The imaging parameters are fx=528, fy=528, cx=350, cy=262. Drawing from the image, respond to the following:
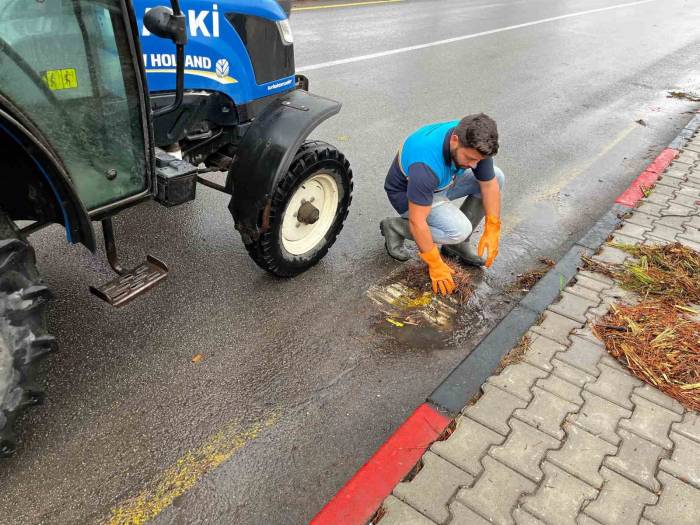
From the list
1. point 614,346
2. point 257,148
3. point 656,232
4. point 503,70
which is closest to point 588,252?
point 656,232

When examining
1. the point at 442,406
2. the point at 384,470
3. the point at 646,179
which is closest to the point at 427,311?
the point at 442,406

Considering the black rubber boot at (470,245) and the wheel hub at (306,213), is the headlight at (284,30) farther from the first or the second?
the black rubber boot at (470,245)

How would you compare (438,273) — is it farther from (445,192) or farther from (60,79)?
(60,79)

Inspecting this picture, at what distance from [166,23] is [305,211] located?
4.54 feet

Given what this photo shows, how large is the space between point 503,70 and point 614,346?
6958 millimetres

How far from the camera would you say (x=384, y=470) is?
7.24ft

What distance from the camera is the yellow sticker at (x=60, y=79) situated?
2.05m

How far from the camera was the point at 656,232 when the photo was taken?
3.96 metres

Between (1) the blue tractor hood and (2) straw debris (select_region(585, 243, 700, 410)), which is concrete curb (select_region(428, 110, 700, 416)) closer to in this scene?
(2) straw debris (select_region(585, 243, 700, 410))

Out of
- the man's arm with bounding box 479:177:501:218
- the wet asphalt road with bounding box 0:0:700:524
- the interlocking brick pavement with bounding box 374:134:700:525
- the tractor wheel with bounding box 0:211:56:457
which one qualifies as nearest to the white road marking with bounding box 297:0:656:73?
the wet asphalt road with bounding box 0:0:700:524

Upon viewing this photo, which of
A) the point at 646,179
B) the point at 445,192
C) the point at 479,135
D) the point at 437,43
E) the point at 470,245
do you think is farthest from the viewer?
the point at 437,43

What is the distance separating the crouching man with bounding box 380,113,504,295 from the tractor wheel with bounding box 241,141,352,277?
41 centimetres

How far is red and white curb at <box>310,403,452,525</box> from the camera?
203 centimetres

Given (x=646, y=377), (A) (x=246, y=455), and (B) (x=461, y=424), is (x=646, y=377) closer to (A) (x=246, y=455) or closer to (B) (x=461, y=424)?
(B) (x=461, y=424)
